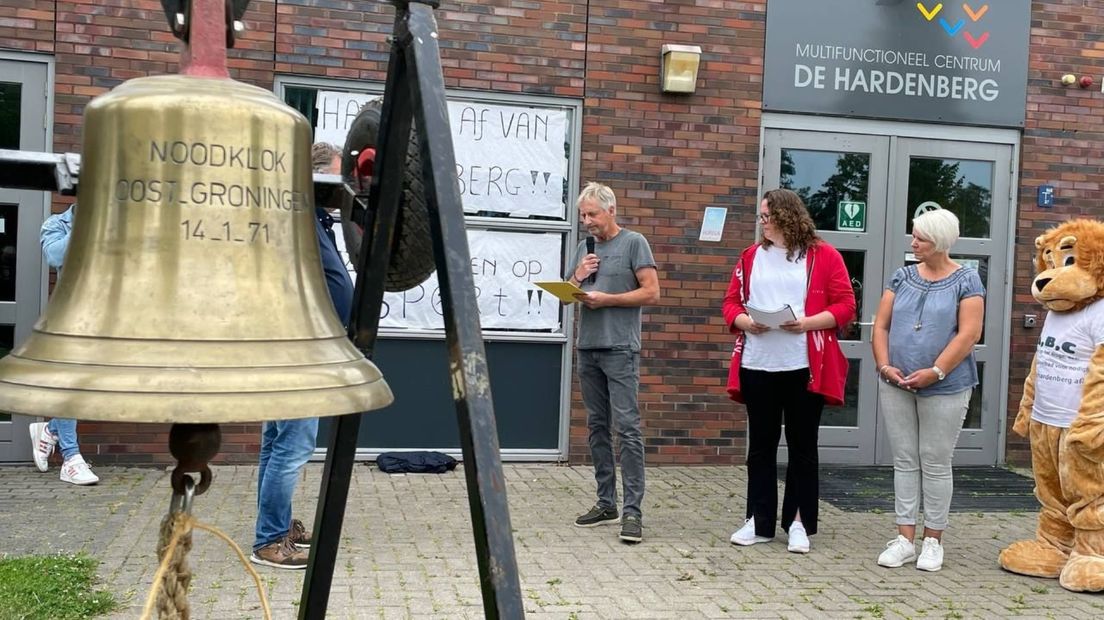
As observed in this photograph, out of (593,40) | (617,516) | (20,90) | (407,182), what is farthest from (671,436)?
(407,182)

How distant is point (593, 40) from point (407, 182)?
607 cm

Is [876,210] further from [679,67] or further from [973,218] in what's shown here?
[679,67]

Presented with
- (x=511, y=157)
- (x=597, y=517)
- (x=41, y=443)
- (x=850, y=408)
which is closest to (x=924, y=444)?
(x=597, y=517)

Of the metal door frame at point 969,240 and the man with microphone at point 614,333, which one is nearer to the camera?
the man with microphone at point 614,333

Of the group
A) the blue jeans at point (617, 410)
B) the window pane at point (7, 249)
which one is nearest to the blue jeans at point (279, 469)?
the blue jeans at point (617, 410)

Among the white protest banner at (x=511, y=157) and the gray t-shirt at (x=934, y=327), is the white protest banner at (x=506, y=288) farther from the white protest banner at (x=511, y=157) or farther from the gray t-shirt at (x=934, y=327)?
the gray t-shirt at (x=934, y=327)

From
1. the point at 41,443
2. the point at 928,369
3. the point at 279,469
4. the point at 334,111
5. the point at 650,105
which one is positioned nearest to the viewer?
the point at 279,469

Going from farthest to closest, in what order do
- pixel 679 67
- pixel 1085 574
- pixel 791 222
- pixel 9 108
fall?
pixel 679 67, pixel 9 108, pixel 791 222, pixel 1085 574

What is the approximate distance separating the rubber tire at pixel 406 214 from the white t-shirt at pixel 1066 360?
4.03 meters

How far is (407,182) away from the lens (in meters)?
2.46

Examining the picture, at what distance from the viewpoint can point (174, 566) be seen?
6.68 feet

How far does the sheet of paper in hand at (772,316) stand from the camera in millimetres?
5801

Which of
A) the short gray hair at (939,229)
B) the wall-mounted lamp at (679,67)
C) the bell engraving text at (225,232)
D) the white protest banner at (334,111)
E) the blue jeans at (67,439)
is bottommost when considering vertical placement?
the blue jeans at (67,439)

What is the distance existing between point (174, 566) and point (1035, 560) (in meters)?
4.97
